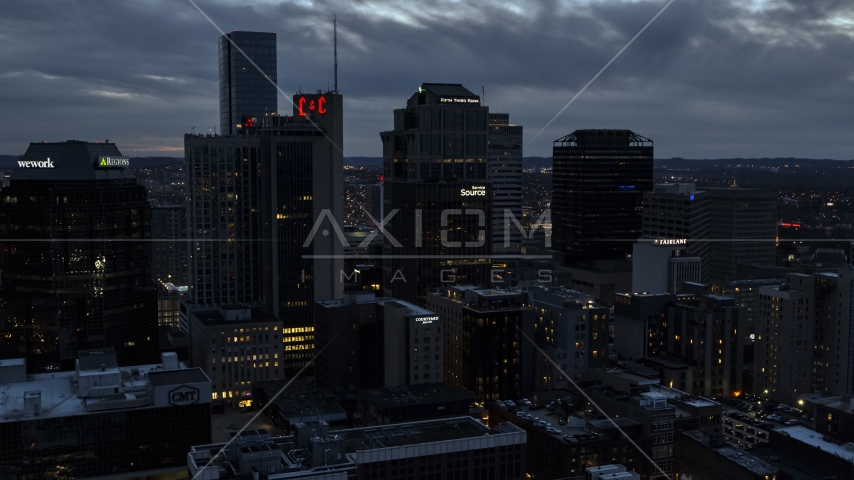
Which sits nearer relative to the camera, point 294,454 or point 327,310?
point 294,454

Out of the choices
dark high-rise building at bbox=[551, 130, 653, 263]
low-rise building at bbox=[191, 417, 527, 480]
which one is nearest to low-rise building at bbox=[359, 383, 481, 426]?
low-rise building at bbox=[191, 417, 527, 480]

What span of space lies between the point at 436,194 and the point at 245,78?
5911 centimetres

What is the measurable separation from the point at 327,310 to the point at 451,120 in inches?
1269

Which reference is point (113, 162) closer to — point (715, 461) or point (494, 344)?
point (494, 344)

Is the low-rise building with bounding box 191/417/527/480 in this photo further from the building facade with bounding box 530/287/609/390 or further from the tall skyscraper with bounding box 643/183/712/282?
the tall skyscraper with bounding box 643/183/712/282

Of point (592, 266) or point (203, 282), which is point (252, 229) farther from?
point (592, 266)

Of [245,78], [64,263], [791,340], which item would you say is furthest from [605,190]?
[64,263]

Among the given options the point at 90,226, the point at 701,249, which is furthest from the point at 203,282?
the point at 701,249

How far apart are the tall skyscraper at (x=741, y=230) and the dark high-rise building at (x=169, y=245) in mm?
75234

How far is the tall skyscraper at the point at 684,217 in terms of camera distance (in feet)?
368

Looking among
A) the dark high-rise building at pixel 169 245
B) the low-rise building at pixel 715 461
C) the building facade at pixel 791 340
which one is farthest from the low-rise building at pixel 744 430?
the dark high-rise building at pixel 169 245

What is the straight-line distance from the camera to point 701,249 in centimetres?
11294

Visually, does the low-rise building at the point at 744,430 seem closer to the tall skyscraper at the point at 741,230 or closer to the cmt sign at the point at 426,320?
the cmt sign at the point at 426,320

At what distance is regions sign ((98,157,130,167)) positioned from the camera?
76500mm
